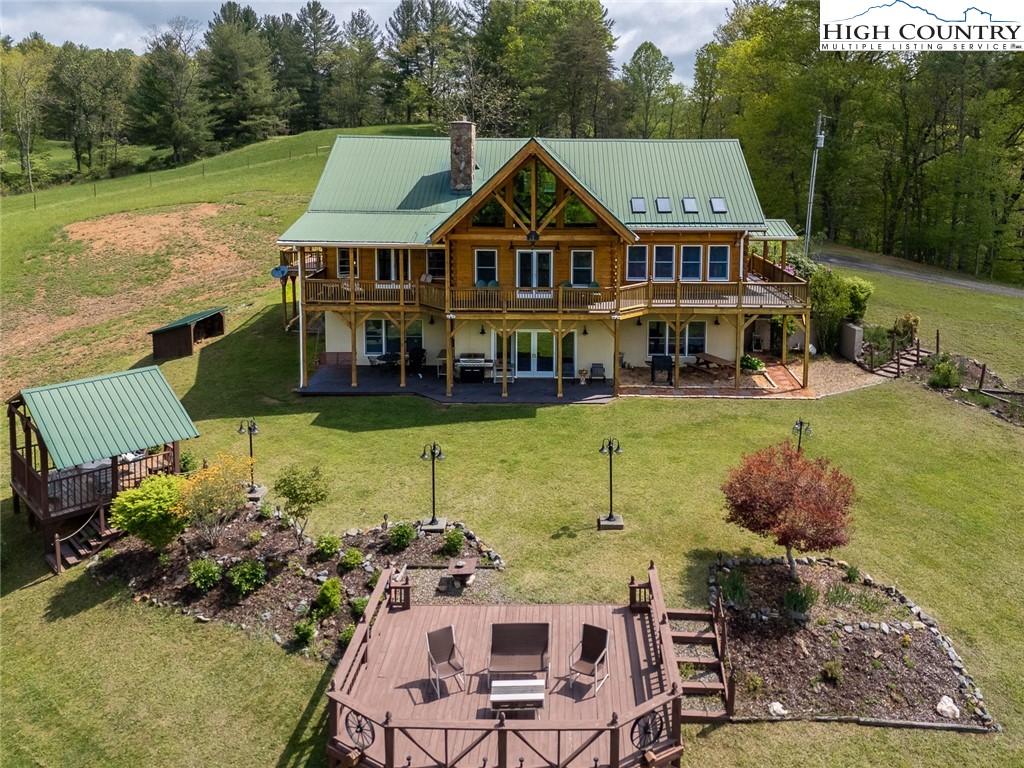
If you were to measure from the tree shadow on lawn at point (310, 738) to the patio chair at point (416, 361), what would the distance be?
16.6 m

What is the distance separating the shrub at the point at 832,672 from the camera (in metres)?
12.9

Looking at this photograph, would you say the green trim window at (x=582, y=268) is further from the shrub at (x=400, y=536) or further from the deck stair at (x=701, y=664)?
the deck stair at (x=701, y=664)

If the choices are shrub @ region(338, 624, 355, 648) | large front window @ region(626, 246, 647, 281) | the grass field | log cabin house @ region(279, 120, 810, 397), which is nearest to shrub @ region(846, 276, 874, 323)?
log cabin house @ region(279, 120, 810, 397)

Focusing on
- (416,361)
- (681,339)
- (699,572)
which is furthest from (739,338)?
(699,572)

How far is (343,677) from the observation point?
37.1ft

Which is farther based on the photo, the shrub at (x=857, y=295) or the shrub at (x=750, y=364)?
the shrub at (x=857, y=295)

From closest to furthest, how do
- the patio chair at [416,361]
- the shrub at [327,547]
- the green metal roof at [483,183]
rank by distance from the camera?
the shrub at [327,547] < the green metal roof at [483,183] < the patio chair at [416,361]

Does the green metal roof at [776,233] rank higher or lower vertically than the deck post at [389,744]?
higher

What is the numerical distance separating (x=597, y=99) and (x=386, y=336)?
43.2m

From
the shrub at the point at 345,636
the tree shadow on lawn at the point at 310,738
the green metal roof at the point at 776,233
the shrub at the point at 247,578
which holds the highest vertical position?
the green metal roof at the point at 776,233

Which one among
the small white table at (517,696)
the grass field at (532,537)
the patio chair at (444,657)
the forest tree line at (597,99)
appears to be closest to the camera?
the small white table at (517,696)

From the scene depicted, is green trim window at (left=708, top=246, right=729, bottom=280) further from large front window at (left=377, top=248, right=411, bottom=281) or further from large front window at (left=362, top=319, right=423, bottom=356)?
large front window at (left=377, top=248, right=411, bottom=281)

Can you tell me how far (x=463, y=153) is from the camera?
30.2 m

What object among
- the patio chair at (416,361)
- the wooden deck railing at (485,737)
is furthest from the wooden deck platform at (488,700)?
the patio chair at (416,361)
